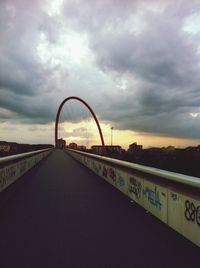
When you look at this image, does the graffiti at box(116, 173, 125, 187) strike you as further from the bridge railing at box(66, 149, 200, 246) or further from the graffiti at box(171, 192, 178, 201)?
the graffiti at box(171, 192, 178, 201)

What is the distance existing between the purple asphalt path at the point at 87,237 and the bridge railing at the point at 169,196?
18 centimetres

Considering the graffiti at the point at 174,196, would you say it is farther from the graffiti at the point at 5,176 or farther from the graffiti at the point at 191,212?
the graffiti at the point at 5,176

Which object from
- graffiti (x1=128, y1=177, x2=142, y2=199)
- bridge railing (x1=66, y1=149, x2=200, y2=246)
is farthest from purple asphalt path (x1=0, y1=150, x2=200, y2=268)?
graffiti (x1=128, y1=177, x2=142, y2=199)

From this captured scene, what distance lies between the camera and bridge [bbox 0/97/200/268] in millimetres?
5227

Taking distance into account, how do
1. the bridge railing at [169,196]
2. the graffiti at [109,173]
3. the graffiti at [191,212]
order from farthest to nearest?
the graffiti at [109,173]
the bridge railing at [169,196]
the graffiti at [191,212]

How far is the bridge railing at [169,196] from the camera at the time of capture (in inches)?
241

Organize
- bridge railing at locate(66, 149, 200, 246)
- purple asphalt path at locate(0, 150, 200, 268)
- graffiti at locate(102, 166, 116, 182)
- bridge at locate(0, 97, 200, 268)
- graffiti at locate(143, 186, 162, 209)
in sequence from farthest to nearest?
1. graffiti at locate(102, 166, 116, 182)
2. graffiti at locate(143, 186, 162, 209)
3. bridge railing at locate(66, 149, 200, 246)
4. bridge at locate(0, 97, 200, 268)
5. purple asphalt path at locate(0, 150, 200, 268)

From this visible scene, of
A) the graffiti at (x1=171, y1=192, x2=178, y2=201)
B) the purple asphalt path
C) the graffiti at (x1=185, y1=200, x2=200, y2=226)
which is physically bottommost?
the purple asphalt path

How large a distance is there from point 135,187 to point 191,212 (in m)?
4.39

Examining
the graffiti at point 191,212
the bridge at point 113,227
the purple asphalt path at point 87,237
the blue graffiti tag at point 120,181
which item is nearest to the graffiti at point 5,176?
the bridge at point 113,227

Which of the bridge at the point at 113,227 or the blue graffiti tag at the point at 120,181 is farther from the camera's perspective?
the blue graffiti tag at the point at 120,181

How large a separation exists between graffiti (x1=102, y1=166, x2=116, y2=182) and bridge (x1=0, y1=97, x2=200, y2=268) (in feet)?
11.9

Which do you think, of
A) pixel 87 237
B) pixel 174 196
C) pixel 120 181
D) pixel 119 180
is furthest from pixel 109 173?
pixel 87 237

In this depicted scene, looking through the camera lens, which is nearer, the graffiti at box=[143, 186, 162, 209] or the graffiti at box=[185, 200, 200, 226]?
the graffiti at box=[185, 200, 200, 226]
